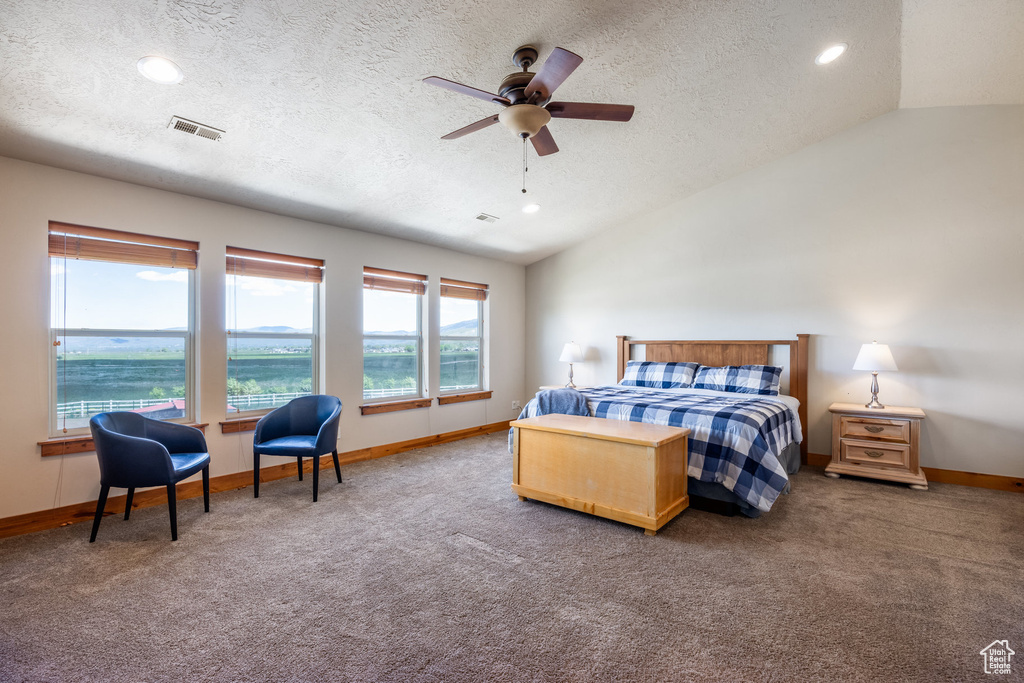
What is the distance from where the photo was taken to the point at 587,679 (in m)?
1.60

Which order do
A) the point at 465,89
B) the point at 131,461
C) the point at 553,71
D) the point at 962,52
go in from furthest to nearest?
the point at 962,52, the point at 131,461, the point at 465,89, the point at 553,71

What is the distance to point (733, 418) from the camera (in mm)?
3166

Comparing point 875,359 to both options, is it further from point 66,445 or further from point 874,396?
point 66,445

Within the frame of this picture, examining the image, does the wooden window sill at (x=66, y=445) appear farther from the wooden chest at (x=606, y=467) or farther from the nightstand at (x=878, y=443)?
the nightstand at (x=878, y=443)

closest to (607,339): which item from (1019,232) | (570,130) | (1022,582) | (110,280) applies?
(570,130)

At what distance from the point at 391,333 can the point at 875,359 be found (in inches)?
176

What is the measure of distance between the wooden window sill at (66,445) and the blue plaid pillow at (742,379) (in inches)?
→ 193

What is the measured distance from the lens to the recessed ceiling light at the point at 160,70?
2.28 metres

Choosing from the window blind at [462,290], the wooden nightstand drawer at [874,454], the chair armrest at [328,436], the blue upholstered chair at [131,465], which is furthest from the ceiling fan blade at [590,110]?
the wooden nightstand drawer at [874,454]

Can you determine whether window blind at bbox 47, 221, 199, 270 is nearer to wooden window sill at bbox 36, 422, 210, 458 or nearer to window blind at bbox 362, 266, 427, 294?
wooden window sill at bbox 36, 422, 210, 458

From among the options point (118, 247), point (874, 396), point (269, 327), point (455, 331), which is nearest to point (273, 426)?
point (269, 327)

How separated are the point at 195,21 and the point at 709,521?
12.6 ft

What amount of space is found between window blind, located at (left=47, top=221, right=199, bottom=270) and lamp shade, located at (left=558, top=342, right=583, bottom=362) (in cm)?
389

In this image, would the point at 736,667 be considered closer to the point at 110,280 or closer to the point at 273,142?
the point at 273,142
